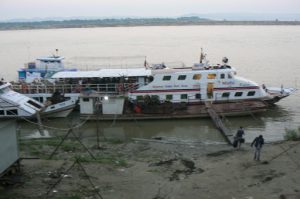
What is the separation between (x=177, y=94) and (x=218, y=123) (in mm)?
4234

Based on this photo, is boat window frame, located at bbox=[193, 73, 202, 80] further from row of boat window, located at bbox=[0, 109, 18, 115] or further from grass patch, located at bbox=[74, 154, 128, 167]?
row of boat window, located at bbox=[0, 109, 18, 115]

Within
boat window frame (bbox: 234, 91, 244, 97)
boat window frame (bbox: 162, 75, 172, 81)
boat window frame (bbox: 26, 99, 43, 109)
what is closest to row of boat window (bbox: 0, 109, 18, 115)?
boat window frame (bbox: 26, 99, 43, 109)

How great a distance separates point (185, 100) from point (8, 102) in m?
12.3

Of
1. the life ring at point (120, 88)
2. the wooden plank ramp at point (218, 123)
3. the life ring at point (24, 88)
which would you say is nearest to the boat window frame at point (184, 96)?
the wooden plank ramp at point (218, 123)

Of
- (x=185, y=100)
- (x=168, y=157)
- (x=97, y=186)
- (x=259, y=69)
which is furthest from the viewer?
(x=259, y=69)

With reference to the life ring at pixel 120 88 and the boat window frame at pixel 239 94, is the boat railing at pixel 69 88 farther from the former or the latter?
the boat window frame at pixel 239 94

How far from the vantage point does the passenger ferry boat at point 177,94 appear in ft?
91.1

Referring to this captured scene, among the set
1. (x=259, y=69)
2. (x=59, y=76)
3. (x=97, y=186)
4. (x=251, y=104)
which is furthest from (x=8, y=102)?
(x=259, y=69)

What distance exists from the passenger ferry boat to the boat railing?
7cm

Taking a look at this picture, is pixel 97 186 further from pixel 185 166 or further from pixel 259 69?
pixel 259 69

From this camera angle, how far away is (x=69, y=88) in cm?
2975

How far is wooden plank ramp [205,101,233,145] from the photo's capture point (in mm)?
22100

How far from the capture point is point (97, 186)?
14.6 metres

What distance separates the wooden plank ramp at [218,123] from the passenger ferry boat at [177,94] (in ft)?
1.19
